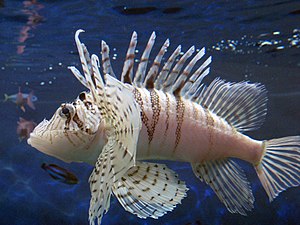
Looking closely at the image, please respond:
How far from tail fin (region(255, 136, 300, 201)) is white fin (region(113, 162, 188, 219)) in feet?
2.26

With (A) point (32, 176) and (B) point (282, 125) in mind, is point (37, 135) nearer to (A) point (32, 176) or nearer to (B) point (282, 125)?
(A) point (32, 176)

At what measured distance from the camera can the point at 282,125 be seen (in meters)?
9.71

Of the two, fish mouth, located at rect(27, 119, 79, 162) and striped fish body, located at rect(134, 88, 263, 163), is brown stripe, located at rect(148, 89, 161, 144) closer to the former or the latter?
striped fish body, located at rect(134, 88, 263, 163)

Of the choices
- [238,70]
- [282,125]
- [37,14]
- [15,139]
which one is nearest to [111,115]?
[37,14]

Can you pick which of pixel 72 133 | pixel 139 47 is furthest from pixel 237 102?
pixel 139 47

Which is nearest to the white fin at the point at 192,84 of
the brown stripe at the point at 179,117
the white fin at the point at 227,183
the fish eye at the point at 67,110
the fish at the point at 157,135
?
the fish at the point at 157,135

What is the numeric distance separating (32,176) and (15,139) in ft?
6.90

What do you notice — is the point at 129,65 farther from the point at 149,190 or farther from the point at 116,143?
the point at 149,190

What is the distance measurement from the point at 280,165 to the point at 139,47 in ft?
28.5

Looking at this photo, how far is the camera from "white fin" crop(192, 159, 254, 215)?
2422 millimetres

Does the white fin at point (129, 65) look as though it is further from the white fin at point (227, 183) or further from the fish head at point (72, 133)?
the white fin at point (227, 183)

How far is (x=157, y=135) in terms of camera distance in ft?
6.93

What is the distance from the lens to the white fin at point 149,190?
2113mm

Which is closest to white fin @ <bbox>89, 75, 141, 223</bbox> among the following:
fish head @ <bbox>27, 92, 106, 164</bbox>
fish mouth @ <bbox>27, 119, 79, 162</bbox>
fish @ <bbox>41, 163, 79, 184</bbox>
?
fish head @ <bbox>27, 92, 106, 164</bbox>
